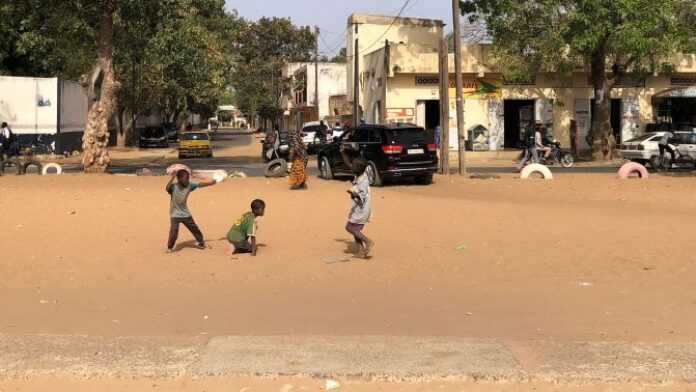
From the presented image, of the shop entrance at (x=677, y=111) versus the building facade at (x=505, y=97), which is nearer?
the building facade at (x=505, y=97)

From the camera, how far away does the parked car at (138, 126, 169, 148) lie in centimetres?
5269

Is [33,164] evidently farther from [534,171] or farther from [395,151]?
[534,171]

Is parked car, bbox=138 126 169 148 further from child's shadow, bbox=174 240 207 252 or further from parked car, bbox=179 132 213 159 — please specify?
child's shadow, bbox=174 240 207 252

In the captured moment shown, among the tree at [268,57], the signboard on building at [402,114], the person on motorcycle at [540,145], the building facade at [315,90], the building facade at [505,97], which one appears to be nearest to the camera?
the person on motorcycle at [540,145]

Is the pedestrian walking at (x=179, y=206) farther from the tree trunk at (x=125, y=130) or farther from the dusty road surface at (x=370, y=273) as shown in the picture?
the tree trunk at (x=125, y=130)

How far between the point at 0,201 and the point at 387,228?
872 centimetres

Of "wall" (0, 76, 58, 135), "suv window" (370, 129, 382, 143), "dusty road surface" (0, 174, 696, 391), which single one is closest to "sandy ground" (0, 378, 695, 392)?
"dusty road surface" (0, 174, 696, 391)

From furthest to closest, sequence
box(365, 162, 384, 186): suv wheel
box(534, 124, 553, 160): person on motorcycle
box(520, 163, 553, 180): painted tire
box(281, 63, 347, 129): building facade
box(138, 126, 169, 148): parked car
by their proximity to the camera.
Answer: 1. box(281, 63, 347, 129): building facade
2. box(138, 126, 169, 148): parked car
3. box(534, 124, 553, 160): person on motorcycle
4. box(520, 163, 553, 180): painted tire
5. box(365, 162, 384, 186): suv wheel

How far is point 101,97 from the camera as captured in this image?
23.8m

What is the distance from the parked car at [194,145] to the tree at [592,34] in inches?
616

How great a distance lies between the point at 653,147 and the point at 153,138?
35475mm

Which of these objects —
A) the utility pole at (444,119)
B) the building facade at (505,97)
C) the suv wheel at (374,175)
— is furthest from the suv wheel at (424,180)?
the building facade at (505,97)

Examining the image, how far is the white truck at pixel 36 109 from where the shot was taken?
3734cm

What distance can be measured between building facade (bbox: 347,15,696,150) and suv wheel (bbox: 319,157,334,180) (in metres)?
17.2
